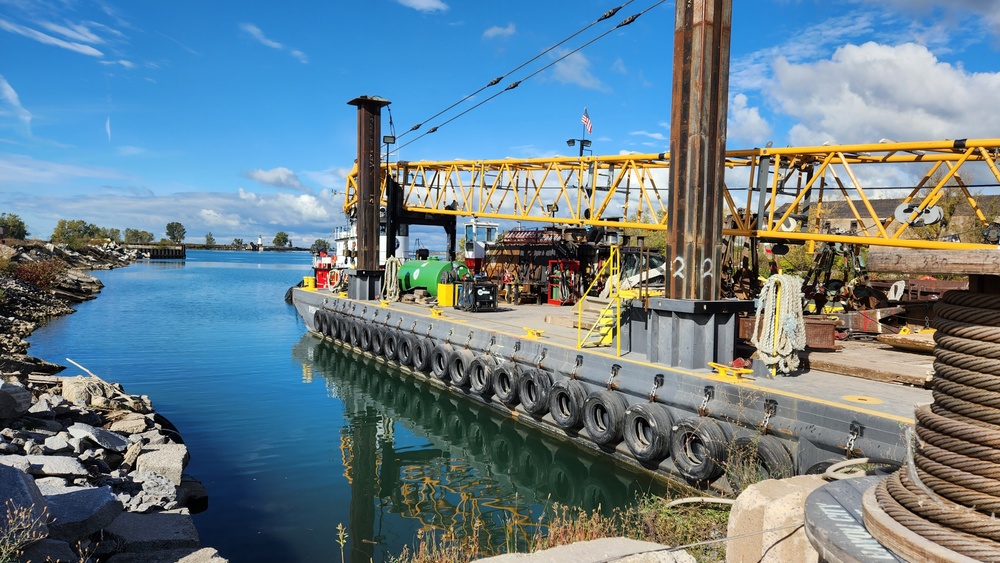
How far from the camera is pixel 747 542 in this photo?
4215mm

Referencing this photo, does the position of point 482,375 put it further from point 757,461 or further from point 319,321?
point 319,321

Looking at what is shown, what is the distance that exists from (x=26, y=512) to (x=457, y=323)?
13.6m

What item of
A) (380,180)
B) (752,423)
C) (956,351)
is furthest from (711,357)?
(380,180)

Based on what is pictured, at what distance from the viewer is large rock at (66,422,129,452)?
1049 cm

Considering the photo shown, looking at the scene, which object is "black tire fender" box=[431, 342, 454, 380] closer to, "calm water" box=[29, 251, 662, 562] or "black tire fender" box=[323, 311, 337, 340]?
"calm water" box=[29, 251, 662, 562]

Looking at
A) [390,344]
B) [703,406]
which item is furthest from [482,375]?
[703,406]

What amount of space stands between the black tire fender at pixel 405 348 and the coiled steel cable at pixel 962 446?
18.4 meters

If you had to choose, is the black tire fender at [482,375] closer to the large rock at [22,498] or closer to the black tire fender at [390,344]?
the black tire fender at [390,344]

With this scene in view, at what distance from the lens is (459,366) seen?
17984 mm

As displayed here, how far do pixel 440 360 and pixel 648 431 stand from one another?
28.2 feet

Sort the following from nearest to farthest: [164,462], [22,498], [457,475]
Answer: [22,498] < [164,462] < [457,475]

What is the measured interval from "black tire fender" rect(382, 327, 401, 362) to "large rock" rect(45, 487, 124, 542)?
46.5 ft

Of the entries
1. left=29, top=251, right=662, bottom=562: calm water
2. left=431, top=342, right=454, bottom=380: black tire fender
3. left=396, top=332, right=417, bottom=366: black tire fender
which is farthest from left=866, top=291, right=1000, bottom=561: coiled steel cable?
left=396, top=332, right=417, bottom=366: black tire fender

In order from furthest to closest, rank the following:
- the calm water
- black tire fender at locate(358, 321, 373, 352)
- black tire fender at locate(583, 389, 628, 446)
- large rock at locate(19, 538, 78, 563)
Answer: black tire fender at locate(358, 321, 373, 352) < black tire fender at locate(583, 389, 628, 446) < the calm water < large rock at locate(19, 538, 78, 563)
